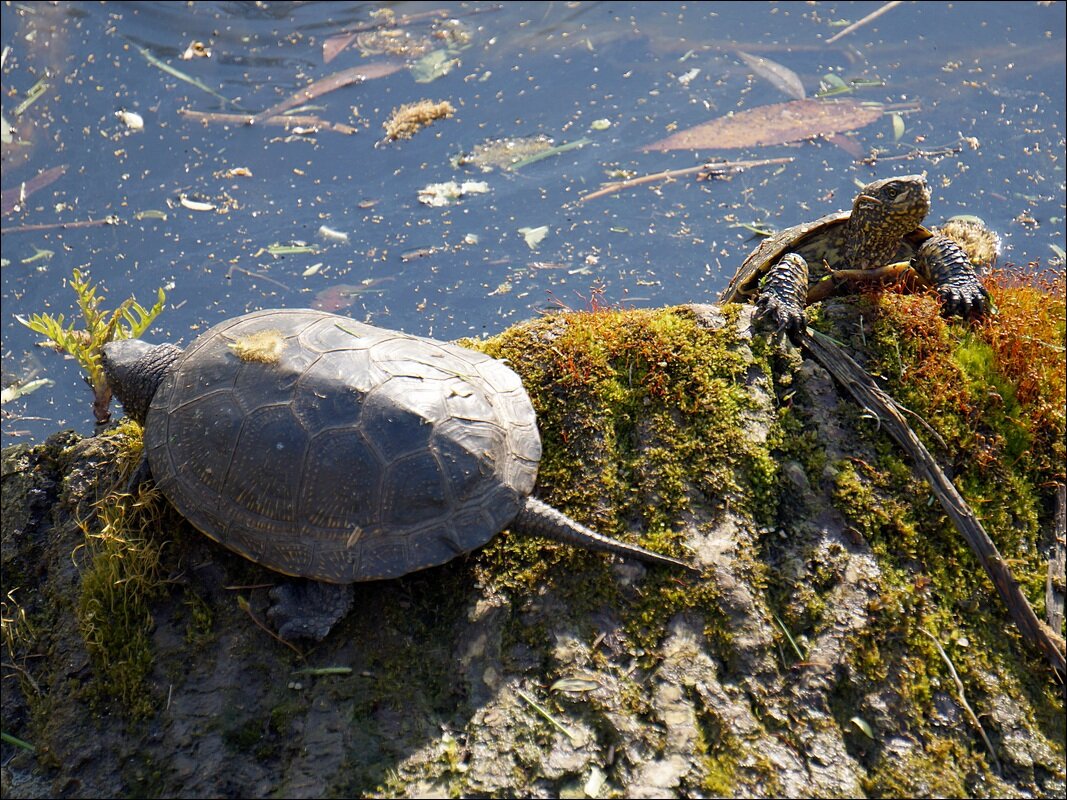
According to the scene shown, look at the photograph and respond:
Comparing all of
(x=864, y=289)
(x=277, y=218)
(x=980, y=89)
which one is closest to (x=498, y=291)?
(x=277, y=218)

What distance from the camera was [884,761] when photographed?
3.14 m

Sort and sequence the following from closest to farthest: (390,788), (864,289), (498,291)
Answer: (390,788), (864,289), (498,291)

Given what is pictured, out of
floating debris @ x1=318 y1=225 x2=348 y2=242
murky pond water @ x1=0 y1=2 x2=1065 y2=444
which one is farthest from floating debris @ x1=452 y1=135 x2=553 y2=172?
floating debris @ x1=318 y1=225 x2=348 y2=242

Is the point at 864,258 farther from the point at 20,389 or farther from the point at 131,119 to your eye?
the point at 131,119

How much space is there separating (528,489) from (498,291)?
301cm

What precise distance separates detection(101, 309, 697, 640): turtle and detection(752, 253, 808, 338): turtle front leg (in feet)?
4.59

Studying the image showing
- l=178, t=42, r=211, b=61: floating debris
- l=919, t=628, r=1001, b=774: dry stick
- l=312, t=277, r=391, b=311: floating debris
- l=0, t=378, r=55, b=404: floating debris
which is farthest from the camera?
l=178, t=42, r=211, b=61: floating debris

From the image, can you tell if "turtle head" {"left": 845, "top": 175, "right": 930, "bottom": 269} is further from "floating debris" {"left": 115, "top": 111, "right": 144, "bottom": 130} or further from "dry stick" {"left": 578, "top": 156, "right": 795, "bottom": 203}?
"floating debris" {"left": 115, "top": 111, "right": 144, "bottom": 130}

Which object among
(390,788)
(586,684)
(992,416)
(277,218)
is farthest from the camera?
(277,218)

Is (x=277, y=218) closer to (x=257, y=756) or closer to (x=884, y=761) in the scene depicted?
(x=257, y=756)

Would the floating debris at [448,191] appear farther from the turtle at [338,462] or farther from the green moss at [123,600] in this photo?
the green moss at [123,600]

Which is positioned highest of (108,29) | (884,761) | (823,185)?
(108,29)

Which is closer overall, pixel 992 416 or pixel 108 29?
pixel 992 416

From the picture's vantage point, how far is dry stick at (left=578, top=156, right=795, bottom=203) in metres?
7.00
